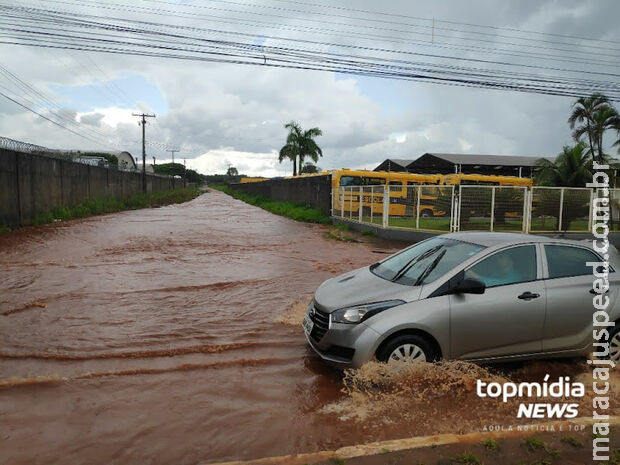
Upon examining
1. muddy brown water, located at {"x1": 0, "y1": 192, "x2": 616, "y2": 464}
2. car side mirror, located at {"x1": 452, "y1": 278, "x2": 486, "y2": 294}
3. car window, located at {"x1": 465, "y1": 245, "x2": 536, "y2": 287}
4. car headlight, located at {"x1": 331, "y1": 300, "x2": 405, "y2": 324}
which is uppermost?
car window, located at {"x1": 465, "y1": 245, "x2": 536, "y2": 287}

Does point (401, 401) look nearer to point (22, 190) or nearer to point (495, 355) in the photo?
point (495, 355)

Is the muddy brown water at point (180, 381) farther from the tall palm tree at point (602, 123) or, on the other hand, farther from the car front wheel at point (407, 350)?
the tall palm tree at point (602, 123)

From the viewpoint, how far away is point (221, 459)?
339 cm

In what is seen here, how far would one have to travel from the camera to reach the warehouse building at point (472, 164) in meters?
45.8

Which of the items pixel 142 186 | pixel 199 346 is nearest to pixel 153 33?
pixel 199 346

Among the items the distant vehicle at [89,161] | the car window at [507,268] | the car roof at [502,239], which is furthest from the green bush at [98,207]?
the car window at [507,268]

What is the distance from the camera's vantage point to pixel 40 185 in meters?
21.0

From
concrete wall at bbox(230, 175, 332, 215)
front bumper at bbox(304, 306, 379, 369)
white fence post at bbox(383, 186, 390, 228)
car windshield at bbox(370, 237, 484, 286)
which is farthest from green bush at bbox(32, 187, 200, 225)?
front bumper at bbox(304, 306, 379, 369)

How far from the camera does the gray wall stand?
17625mm

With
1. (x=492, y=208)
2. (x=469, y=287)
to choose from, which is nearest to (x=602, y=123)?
(x=492, y=208)

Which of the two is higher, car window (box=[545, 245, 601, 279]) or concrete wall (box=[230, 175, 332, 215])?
concrete wall (box=[230, 175, 332, 215])

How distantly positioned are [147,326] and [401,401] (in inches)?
146

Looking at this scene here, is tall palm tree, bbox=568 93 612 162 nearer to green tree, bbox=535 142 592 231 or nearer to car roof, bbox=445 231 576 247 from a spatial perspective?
green tree, bbox=535 142 592 231

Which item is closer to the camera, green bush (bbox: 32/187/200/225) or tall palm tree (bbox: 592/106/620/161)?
green bush (bbox: 32/187/200/225)
